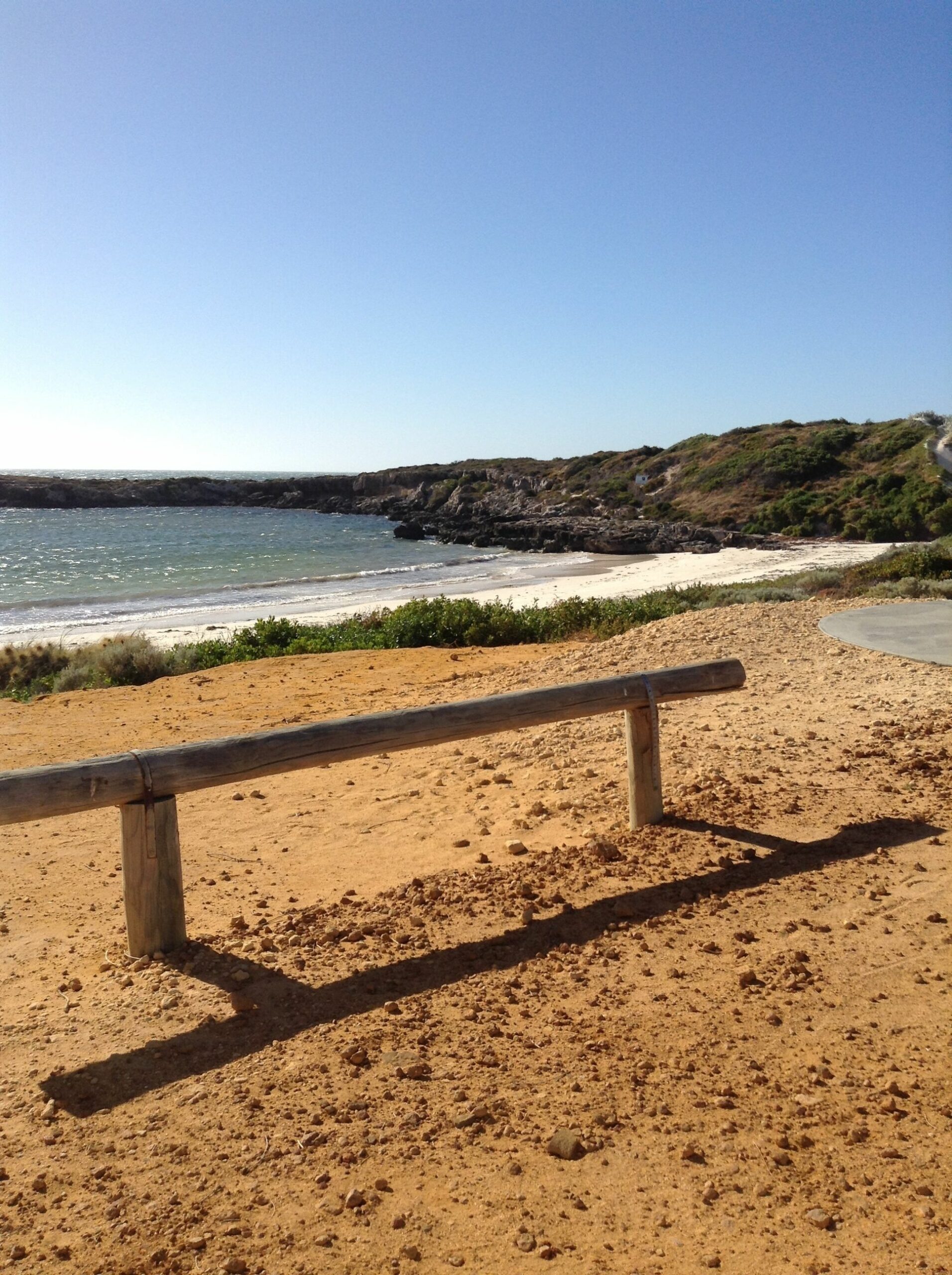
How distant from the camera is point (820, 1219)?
105 inches

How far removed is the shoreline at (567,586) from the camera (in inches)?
912

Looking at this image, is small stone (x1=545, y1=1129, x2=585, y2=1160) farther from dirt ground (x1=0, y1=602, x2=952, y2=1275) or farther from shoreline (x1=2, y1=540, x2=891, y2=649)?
shoreline (x1=2, y1=540, x2=891, y2=649)

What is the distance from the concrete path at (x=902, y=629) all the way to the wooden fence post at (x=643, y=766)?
4.17 m

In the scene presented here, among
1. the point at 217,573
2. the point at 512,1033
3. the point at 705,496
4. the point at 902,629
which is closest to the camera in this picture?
the point at 512,1033

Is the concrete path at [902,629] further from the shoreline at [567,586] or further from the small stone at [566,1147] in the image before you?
the shoreline at [567,586]

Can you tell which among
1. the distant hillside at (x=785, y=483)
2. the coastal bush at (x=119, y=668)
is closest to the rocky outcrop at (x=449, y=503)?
the distant hillside at (x=785, y=483)

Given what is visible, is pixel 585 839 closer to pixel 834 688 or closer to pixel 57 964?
pixel 57 964

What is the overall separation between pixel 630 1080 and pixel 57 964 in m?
2.62

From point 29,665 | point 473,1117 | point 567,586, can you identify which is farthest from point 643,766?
point 567,586

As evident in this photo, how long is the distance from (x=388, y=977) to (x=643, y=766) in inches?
83.1

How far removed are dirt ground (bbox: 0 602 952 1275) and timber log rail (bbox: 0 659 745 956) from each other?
9.4 inches

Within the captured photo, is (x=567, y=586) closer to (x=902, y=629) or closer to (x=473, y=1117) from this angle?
(x=902, y=629)

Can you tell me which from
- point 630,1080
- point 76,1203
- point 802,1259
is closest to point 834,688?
point 630,1080

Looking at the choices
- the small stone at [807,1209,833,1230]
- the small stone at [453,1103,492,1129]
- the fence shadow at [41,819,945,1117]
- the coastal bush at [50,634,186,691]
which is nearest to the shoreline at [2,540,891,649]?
the coastal bush at [50,634,186,691]
